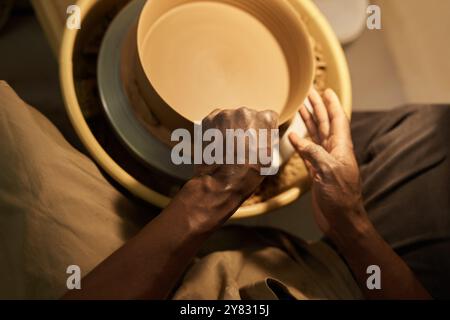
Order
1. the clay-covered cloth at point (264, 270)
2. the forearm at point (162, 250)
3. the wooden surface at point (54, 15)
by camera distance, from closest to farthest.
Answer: the forearm at point (162, 250)
the clay-covered cloth at point (264, 270)
the wooden surface at point (54, 15)

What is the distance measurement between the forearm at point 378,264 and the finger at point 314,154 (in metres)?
0.14

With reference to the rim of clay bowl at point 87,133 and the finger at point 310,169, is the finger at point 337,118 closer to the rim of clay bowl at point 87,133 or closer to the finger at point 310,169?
the finger at point 310,169

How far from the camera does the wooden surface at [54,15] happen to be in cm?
96

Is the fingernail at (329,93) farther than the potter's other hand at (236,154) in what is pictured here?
Yes

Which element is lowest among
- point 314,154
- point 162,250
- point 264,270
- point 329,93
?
point 264,270

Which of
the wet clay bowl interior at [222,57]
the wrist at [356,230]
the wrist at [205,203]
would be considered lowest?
the wrist at [356,230]

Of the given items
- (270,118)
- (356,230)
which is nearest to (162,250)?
(270,118)

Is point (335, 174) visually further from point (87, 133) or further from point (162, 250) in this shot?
point (87, 133)

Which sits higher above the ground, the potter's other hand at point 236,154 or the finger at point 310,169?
the potter's other hand at point 236,154

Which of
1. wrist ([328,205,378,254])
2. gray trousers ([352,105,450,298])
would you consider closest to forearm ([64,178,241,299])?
wrist ([328,205,378,254])

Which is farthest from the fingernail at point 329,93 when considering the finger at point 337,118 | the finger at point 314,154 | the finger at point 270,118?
the finger at point 270,118

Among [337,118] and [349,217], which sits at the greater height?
[337,118]

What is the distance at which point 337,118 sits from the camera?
95 centimetres

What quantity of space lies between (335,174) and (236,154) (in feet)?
0.70
